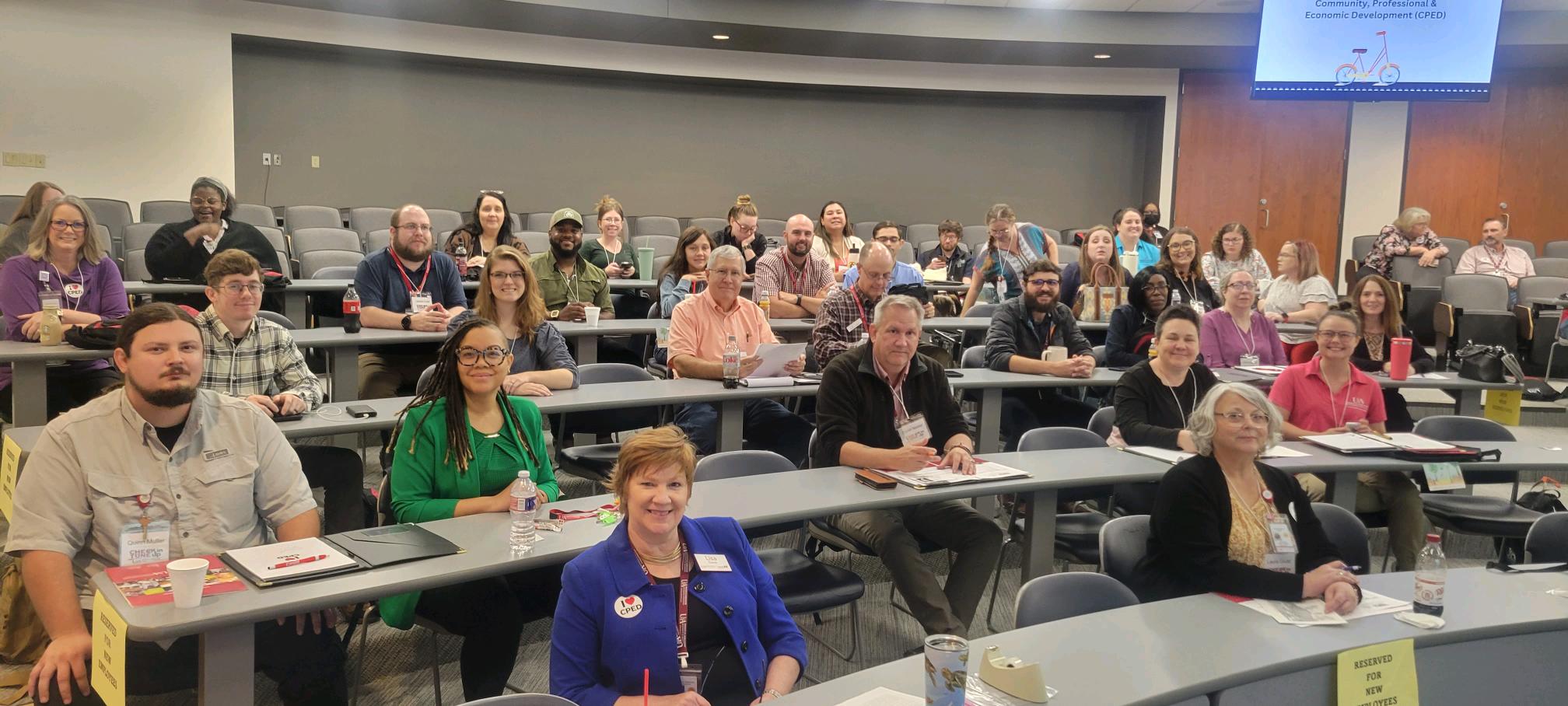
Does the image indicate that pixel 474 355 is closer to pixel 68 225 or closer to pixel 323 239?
pixel 68 225

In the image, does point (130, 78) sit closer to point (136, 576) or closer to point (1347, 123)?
point (136, 576)

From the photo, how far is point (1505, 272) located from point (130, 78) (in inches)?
510

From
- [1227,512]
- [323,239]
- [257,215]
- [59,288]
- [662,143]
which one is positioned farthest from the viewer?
[662,143]

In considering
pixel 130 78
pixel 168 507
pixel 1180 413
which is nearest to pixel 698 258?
pixel 1180 413

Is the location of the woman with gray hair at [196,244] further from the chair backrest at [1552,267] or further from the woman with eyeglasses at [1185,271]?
the chair backrest at [1552,267]

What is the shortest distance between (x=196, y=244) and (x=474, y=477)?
438 centimetres

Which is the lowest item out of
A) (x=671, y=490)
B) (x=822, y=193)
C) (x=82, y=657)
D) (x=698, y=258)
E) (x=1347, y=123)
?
(x=82, y=657)

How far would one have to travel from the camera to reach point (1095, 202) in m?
13.3

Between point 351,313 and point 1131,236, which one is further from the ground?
point 1131,236

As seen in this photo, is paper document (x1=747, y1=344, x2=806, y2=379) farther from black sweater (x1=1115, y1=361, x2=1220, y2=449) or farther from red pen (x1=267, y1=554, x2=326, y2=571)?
red pen (x1=267, y1=554, x2=326, y2=571)

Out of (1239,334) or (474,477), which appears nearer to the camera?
(474,477)

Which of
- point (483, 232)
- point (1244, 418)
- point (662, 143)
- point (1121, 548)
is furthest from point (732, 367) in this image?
point (662, 143)

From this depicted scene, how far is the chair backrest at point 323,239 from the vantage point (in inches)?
331

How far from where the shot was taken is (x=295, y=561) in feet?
7.90
